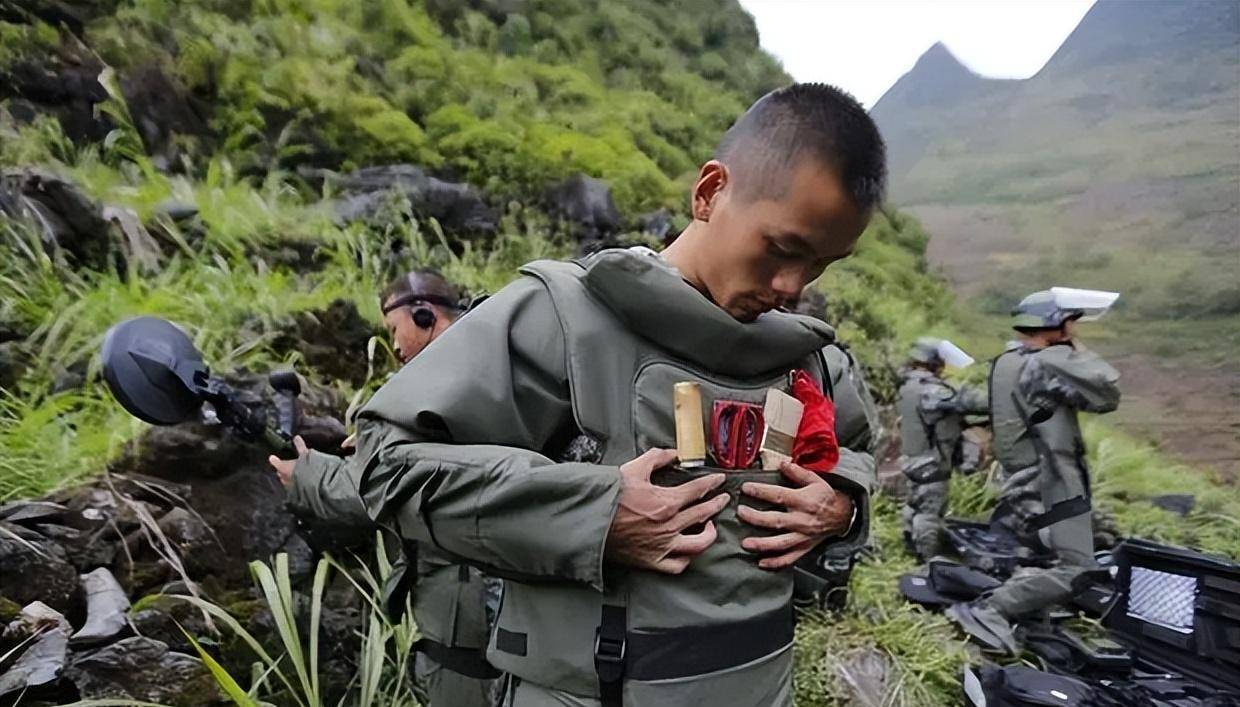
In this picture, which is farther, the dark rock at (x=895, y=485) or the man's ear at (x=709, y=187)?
the dark rock at (x=895, y=485)

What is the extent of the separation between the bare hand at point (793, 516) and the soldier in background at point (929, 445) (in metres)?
4.40

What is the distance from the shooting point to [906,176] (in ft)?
25.0

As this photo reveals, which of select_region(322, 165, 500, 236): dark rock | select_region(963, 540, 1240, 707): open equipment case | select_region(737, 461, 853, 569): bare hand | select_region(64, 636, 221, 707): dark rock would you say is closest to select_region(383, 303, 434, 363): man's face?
select_region(64, 636, 221, 707): dark rock

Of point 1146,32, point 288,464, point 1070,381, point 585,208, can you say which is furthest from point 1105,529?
point 288,464

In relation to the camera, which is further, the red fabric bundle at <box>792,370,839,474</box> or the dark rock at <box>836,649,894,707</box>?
the dark rock at <box>836,649,894,707</box>

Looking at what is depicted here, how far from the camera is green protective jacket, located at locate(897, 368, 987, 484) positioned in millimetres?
5301

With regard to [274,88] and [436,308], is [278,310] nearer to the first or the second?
[436,308]

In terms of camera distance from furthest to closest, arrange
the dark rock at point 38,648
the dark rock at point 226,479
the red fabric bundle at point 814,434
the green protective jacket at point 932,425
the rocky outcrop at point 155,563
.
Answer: the green protective jacket at point 932,425 < the dark rock at point 226,479 < the rocky outcrop at point 155,563 < the dark rock at point 38,648 < the red fabric bundle at point 814,434

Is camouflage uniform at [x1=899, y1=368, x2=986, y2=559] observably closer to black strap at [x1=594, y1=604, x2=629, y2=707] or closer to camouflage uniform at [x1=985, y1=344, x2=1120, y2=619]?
camouflage uniform at [x1=985, y1=344, x2=1120, y2=619]

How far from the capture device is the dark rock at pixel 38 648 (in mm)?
1889

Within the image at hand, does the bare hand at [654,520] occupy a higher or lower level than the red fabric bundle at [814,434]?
lower

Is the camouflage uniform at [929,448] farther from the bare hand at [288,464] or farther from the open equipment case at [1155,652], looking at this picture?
the bare hand at [288,464]

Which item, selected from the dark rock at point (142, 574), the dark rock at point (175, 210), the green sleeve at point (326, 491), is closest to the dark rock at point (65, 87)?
the dark rock at point (175, 210)

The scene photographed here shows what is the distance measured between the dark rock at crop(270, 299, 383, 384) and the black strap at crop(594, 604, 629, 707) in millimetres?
2728
